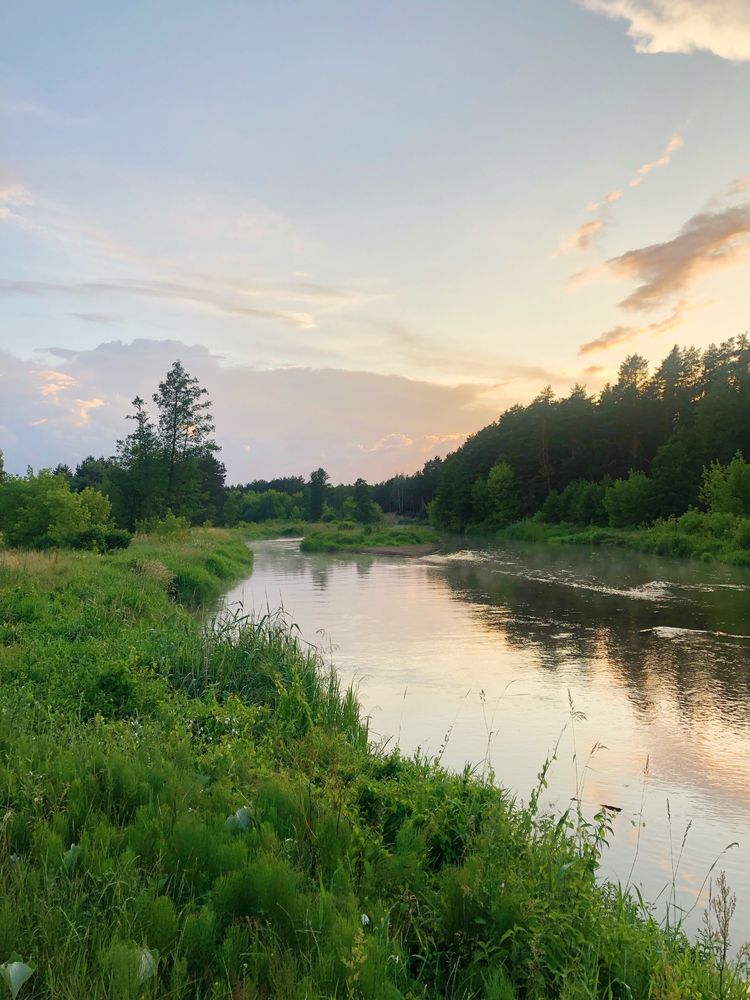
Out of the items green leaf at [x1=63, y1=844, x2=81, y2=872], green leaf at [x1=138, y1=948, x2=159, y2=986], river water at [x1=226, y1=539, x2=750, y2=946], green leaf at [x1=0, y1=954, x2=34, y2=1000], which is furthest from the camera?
river water at [x1=226, y1=539, x2=750, y2=946]

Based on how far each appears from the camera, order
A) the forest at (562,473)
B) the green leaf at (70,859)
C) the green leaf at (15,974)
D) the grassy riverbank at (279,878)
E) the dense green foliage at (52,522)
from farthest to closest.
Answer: the forest at (562,473)
the dense green foliage at (52,522)
the green leaf at (70,859)
the grassy riverbank at (279,878)
the green leaf at (15,974)

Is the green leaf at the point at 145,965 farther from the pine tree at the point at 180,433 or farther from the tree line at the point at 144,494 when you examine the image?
the pine tree at the point at 180,433

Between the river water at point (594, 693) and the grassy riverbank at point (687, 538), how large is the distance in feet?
23.5

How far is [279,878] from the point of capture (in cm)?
319

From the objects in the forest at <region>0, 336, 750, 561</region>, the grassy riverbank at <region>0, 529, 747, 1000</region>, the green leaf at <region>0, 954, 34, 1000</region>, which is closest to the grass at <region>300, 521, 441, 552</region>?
the forest at <region>0, 336, 750, 561</region>

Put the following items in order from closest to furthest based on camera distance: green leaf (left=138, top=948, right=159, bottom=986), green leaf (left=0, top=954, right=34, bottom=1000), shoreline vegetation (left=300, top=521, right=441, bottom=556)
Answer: green leaf (left=0, top=954, right=34, bottom=1000), green leaf (left=138, top=948, right=159, bottom=986), shoreline vegetation (left=300, top=521, right=441, bottom=556)

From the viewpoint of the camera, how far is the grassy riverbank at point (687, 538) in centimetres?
3075

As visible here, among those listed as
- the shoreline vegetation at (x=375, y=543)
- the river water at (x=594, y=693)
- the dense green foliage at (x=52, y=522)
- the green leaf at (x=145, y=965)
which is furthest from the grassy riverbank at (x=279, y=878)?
the shoreline vegetation at (x=375, y=543)

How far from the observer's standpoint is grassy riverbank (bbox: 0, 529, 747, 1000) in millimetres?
2736

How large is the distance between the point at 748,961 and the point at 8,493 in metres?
31.8

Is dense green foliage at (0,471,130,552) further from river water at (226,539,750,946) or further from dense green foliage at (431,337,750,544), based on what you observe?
dense green foliage at (431,337,750,544)

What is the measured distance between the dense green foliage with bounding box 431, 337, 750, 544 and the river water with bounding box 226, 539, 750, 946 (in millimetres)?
20996

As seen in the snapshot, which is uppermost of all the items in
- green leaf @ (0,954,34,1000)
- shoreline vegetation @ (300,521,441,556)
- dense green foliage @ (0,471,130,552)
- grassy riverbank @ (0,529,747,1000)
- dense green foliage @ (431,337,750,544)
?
dense green foliage @ (431,337,750,544)

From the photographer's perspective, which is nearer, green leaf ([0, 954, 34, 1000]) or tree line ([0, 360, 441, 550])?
green leaf ([0, 954, 34, 1000])
